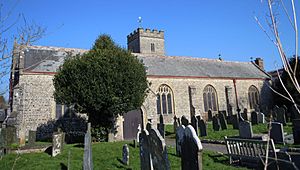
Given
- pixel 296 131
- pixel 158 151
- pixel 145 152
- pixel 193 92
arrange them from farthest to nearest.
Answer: pixel 193 92, pixel 296 131, pixel 145 152, pixel 158 151

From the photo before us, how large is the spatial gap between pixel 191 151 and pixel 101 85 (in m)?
10.2

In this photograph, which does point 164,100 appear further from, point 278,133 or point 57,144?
point 57,144

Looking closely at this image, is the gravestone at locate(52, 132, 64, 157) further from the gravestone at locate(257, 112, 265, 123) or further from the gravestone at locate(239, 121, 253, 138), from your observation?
the gravestone at locate(257, 112, 265, 123)

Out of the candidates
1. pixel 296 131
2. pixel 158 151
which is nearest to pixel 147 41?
pixel 296 131

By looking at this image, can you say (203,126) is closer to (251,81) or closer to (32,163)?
(32,163)

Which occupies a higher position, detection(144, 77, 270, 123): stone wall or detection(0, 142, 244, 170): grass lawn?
detection(144, 77, 270, 123): stone wall

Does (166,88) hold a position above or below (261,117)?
above

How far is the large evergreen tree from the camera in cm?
1423

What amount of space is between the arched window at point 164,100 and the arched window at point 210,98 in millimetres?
4193

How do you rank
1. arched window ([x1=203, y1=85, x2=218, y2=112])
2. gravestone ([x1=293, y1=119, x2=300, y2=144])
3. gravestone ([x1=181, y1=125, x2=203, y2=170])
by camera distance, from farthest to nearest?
arched window ([x1=203, y1=85, x2=218, y2=112]) → gravestone ([x1=293, y1=119, x2=300, y2=144]) → gravestone ([x1=181, y1=125, x2=203, y2=170])

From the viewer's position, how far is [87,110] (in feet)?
49.0

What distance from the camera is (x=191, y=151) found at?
4844mm

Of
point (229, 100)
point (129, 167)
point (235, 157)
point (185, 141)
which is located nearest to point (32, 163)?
point (129, 167)

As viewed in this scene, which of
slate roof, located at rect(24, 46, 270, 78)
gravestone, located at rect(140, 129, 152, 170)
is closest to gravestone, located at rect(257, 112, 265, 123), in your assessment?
slate roof, located at rect(24, 46, 270, 78)
